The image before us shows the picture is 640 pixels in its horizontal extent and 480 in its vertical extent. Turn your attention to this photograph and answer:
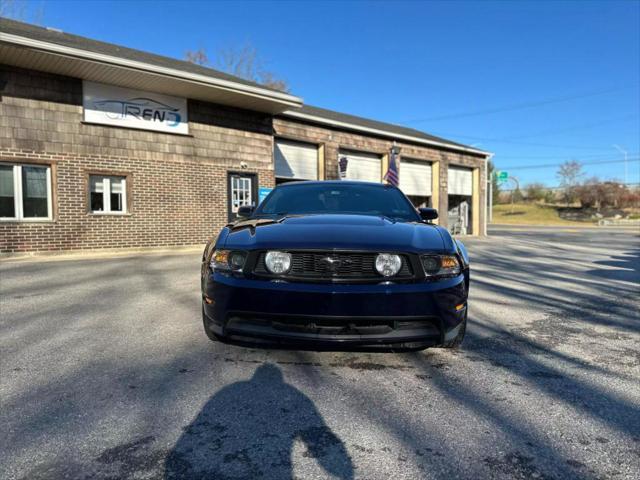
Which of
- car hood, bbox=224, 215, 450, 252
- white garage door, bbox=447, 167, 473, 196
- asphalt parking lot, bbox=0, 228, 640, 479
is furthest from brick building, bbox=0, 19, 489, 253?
white garage door, bbox=447, 167, 473, 196

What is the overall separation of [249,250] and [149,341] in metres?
1.60

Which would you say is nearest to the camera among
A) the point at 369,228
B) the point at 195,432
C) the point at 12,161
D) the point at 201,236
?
the point at 195,432

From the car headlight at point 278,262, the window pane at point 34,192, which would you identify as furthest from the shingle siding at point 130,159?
the car headlight at point 278,262

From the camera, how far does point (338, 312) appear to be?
262 cm

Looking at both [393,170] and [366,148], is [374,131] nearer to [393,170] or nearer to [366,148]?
[366,148]

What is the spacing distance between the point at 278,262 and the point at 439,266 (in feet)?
3.51

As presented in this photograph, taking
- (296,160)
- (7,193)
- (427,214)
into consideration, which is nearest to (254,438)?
(427,214)

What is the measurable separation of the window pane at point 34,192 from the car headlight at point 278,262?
9.67m

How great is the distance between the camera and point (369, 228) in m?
3.16

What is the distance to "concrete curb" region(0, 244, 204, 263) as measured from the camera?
975 cm

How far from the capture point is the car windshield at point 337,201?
4117 millimetres

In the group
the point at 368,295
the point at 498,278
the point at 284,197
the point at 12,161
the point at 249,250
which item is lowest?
the point at 498,278

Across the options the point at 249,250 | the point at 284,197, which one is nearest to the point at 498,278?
the point at 284,197

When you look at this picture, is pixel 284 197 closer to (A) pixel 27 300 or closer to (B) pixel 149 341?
(B) pixel 149 341
